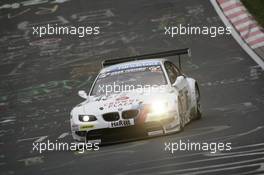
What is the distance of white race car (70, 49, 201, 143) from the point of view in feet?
46.8

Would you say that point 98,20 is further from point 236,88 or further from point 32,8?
point 236,88

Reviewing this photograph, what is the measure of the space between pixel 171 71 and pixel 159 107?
2.14 m

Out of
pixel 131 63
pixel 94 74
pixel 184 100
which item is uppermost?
pixel 131 63

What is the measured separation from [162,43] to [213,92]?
6445 millimetres

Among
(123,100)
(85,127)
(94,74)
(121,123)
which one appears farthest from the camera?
(94,74)

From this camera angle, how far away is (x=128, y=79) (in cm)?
1560

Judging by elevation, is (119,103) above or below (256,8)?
above

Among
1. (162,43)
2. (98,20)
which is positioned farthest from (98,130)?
(98,20)

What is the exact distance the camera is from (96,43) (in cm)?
2739

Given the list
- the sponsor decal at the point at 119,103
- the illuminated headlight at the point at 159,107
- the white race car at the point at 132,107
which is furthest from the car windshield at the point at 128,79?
the illuminated headlight at the point at 159,107

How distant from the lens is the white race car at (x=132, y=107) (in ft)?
46.8

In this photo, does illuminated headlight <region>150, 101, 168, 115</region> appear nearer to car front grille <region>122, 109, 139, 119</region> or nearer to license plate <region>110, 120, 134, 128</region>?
car front grille <region>122, 109, 139, 119</region>

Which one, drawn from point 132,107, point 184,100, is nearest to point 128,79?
point 184,100

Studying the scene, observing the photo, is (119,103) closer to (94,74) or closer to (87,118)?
(87,118)
